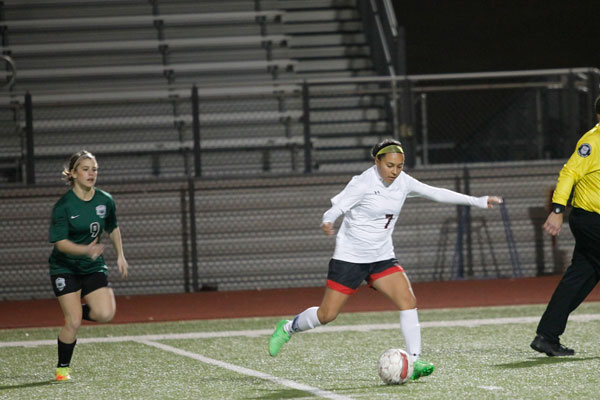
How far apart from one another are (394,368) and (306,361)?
1724mm

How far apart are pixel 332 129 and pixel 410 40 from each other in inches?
225

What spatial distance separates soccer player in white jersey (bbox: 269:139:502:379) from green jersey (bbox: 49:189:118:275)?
1.93m

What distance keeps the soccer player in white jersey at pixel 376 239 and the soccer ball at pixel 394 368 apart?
339 millimetres

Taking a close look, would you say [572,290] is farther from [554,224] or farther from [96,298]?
[96,298]

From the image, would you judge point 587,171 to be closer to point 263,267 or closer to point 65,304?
point 65,304

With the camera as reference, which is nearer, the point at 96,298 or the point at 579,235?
the point at 579,235

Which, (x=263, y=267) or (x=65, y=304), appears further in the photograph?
(x=263, y=267)

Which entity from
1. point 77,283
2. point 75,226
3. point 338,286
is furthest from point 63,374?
point 338,286

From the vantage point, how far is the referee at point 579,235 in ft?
25.1

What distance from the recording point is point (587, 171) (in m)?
7.70

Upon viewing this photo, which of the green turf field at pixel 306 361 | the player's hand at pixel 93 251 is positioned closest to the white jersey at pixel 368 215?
the green turf field at pixel 306 361

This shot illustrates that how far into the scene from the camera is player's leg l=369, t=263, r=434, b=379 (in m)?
7.11

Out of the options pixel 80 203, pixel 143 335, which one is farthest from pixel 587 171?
pixel 143 335

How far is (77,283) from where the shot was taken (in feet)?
25.9
